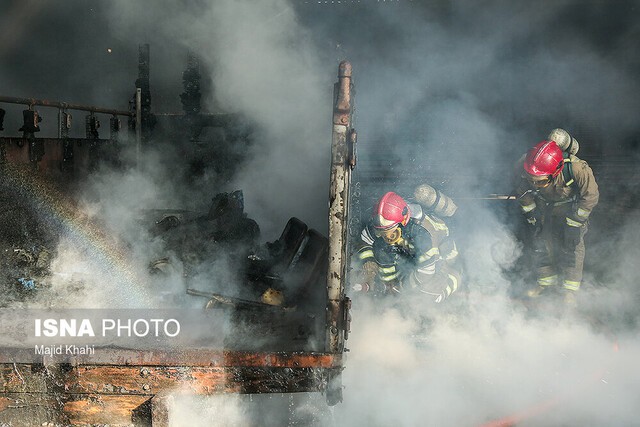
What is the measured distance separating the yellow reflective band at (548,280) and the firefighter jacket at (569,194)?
0.63 m

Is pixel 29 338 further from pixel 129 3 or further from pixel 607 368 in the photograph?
pixel 129 3

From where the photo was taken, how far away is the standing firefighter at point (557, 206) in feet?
17.1

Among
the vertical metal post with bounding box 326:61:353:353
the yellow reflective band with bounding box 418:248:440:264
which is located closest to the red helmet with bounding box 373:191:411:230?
the yellow reflective band with bounding box 418:248:440:264

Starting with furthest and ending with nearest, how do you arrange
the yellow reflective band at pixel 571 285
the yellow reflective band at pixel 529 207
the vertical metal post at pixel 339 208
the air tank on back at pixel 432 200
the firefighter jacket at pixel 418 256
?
the yellow reflective band at pixel 529 207, the yellow reflective band at pixel 571 285, the air tank on back at pixel 432 200, the firefighter jacket at pixel 418 256, the vertical metal post at pixel 339 208

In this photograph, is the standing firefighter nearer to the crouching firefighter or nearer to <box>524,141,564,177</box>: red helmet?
<box>524,141,564,177</box>: red helmet

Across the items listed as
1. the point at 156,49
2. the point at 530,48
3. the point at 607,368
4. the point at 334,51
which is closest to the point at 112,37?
the point at 156,49

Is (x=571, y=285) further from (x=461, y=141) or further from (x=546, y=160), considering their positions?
(x=461, y=141)

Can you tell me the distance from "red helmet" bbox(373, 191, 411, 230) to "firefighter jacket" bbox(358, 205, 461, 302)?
21 centimetres

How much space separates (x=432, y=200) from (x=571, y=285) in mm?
1766

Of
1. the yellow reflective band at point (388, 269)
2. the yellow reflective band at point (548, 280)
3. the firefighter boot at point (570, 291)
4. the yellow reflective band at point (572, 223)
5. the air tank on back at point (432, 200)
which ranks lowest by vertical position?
the firefighter boot at point (570, 291)

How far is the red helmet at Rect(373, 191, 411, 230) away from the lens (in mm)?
4551

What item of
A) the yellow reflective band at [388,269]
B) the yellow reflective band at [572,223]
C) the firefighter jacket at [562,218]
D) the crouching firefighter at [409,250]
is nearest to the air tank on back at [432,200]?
the crouching firefighter at [409,250]

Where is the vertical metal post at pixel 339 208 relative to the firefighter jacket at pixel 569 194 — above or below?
below

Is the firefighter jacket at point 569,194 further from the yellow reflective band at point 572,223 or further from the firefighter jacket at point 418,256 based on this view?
the firefighter jacket at point 418,256
